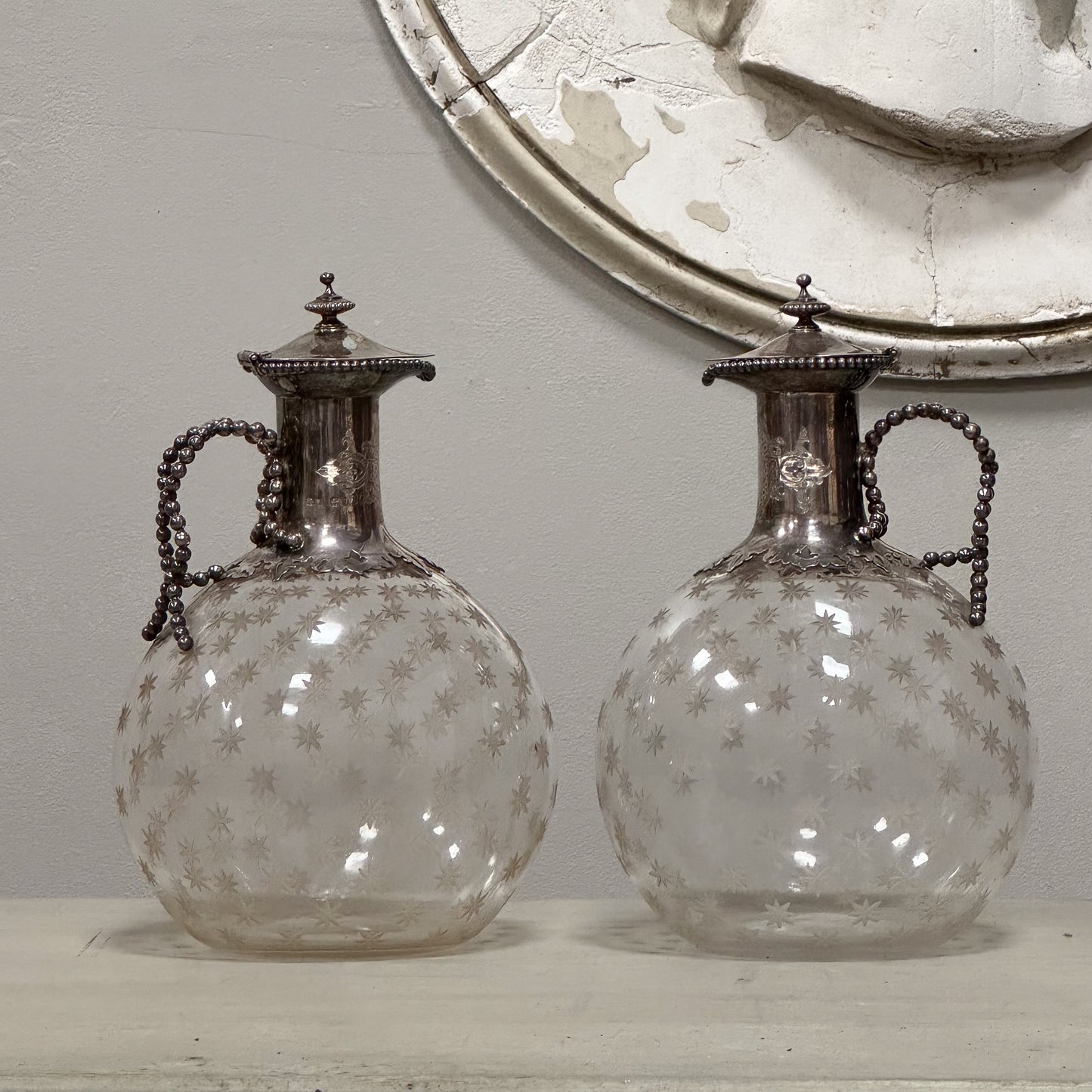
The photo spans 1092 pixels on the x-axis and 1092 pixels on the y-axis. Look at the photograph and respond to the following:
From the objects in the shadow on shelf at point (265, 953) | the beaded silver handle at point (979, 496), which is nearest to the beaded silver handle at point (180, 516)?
the shadow on shelf at point (265, 953)

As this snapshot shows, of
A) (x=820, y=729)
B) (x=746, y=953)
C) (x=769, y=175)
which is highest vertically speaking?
(x=769, y=175)

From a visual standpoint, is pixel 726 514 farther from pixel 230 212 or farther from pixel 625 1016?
pixel 625 1016

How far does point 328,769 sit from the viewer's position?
66cm

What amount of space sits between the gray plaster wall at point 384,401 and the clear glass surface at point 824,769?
1.18 feet

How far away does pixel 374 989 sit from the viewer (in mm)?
639

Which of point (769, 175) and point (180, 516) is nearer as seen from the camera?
point (180, 516)

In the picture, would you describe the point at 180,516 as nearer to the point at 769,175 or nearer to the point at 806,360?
the point at 806,360

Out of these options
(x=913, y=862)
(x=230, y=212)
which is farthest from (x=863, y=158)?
(x=913, y=862)

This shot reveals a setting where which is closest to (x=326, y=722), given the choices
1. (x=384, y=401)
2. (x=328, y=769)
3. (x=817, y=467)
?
(x=328, y=769)

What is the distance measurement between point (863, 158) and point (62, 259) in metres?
0.53

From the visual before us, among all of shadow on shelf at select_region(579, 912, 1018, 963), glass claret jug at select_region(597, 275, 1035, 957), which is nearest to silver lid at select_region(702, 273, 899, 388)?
glass claret jug at select_region(597, 275, 1035, 957)

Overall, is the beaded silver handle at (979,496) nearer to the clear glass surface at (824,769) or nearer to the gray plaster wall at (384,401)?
the clear glass surface at (824,769)

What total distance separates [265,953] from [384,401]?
46 centimetres

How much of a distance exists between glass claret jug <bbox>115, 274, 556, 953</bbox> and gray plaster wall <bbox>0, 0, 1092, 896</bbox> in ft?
1.07
